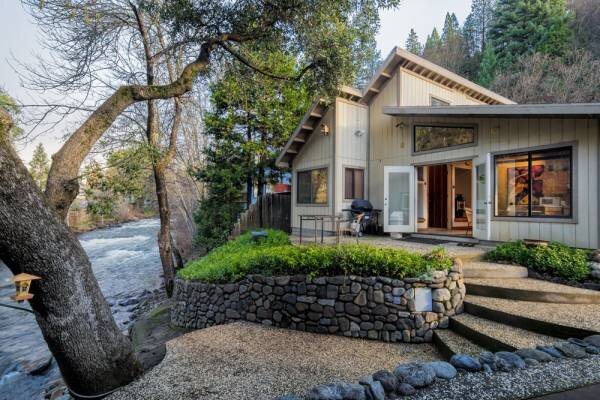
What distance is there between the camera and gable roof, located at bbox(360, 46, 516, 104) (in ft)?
29.0

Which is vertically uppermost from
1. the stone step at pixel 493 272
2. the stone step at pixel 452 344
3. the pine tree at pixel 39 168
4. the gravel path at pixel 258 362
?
the pine tree at pixel 39 168

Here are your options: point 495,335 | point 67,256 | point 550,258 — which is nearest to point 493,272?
point 550,258

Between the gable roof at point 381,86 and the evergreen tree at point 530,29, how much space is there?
11653 mm

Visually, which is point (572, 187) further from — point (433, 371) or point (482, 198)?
point (433, 371)

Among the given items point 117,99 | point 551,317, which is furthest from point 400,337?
point 117,99

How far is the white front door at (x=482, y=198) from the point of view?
273 inches

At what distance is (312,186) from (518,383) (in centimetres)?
798

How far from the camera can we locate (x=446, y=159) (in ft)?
26.2

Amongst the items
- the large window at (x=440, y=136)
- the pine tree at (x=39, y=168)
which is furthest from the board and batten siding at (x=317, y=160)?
the pine tree at (x=39, y=168)

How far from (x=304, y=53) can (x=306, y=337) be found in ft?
19.5

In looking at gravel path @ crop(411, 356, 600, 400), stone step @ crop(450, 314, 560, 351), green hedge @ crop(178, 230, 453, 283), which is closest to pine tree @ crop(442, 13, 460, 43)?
green hedge @ crop(178, 230, 453, 283)

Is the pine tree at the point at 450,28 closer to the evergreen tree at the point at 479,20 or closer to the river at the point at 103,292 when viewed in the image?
the evergreen tree at the point at 479,20

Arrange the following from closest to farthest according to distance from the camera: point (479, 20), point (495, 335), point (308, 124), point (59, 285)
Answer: point (59, 285), point (495, 335), point (308, 124), point (479, 20)

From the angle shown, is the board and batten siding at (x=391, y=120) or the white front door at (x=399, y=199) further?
the board and batten siding at (x=391, y=120)
